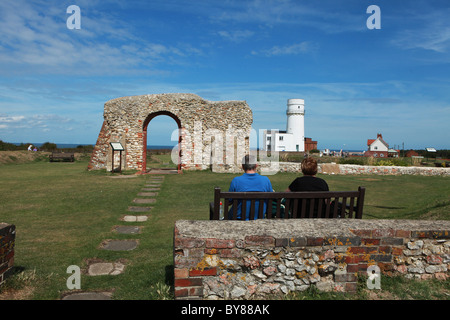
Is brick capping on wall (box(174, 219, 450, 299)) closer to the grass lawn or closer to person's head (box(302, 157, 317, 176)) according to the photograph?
the grass lawn

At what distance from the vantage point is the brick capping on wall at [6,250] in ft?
10.5

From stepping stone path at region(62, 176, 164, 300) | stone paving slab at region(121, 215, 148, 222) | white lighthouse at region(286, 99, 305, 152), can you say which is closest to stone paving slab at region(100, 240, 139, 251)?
stepping stone path at region(62, 176, 164, 300)

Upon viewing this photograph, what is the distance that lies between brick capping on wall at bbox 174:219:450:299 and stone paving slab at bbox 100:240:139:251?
Answer: 96.0 inches

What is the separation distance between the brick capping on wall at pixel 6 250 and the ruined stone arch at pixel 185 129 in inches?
535

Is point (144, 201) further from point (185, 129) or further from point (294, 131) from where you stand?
point (294, 131)

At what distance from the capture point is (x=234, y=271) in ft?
9.95

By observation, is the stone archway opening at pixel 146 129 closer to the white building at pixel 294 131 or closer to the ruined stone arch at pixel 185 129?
the ruined stone arch at pixel 185 129

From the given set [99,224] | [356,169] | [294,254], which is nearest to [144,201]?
[99,224]

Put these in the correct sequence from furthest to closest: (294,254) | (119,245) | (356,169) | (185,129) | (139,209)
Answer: (356,169) → (185,129) → (139,209) → (119,245) → (294,254)

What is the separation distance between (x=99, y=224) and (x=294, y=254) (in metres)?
4.89

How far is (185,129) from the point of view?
17.6 meters
